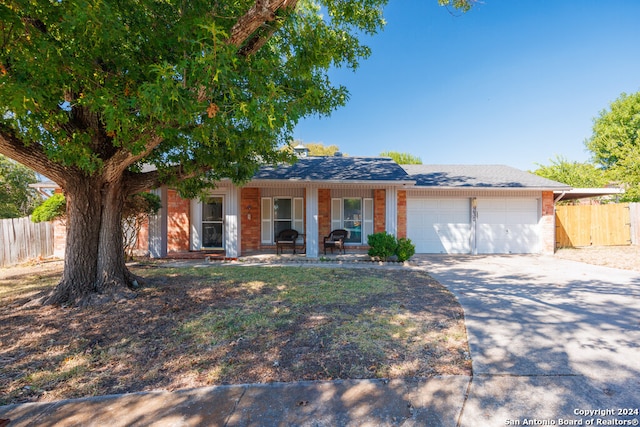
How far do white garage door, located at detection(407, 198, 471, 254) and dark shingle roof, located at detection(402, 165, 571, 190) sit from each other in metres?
0.80

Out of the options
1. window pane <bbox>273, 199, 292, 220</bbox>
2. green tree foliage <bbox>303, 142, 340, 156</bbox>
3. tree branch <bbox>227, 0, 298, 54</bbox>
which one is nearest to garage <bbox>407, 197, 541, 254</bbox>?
window pane <bbox>273, 199, 292, 220</bbox>

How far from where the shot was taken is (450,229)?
12289 mm

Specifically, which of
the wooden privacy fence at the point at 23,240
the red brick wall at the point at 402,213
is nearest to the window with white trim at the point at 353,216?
the red brick wall at the point at 402,213

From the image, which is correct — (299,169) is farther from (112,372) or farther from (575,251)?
(575,251)

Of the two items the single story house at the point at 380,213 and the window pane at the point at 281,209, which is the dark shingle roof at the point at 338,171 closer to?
the single story house at the point at 380,213

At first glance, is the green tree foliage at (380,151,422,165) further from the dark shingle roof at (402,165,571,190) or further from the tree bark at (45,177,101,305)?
the tree bark at (45,177,101,305)

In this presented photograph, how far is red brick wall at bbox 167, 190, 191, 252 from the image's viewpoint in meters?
11.6

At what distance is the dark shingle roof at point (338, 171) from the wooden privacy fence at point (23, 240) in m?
7.93

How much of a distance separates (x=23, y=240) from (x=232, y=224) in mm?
6960

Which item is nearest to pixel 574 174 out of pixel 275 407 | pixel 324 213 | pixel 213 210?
pixel 324 213

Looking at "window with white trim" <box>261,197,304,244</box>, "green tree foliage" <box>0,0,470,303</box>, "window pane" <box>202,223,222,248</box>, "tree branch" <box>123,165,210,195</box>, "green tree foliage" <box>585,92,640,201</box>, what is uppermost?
"green tree foliage" <box>585,92,640,201</box>

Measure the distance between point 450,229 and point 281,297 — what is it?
9130 mm

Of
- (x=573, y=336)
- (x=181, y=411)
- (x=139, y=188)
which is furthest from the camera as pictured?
(x=139, y=188)

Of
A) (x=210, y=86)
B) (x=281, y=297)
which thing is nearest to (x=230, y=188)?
(x=281, y=297)
